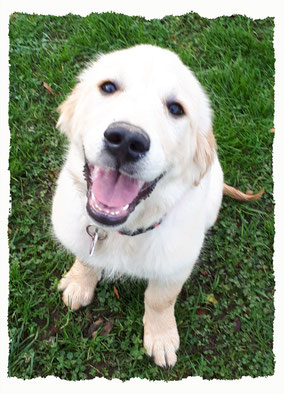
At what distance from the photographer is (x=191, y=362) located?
2904mm

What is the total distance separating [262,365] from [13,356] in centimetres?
177

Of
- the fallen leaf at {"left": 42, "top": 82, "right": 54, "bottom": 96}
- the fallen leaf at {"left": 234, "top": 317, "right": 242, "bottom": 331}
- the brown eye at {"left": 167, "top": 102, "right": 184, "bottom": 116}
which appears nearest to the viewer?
the brown eye at {"left": 167, "top": 102, "right": 184, "bottom": 116}

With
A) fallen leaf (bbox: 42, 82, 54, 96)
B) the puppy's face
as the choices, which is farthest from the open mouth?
fallen leaf (bbox: 42, 82, 54, 96)

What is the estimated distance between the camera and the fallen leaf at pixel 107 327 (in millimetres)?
2941

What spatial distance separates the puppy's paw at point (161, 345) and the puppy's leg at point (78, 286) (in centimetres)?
48

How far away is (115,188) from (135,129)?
1.22ft

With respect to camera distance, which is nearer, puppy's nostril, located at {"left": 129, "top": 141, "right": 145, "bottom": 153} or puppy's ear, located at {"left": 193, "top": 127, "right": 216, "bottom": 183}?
puppy's nostril, located at {"left": 129, "top": 141, "right": 145, "bottom": 153}

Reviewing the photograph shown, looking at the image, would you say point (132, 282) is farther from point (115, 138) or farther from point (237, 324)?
point (115, 138)

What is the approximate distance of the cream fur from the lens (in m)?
1.83

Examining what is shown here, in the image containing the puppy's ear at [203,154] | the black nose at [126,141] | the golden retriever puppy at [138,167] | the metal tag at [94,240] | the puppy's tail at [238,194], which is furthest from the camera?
the puppy's tail at [238,194]

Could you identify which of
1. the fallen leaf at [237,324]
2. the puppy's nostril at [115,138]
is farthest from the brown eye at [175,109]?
the fallen leaf at [237,324]

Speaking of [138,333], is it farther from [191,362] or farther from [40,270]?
[40,270]

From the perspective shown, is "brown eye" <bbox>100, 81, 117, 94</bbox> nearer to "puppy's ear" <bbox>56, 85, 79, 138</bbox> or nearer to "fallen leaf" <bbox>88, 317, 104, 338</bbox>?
"puppy's ear" <bbox>56, 85, 79, 138</bbox>

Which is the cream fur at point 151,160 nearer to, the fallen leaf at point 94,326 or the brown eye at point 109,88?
the brown eye at point 109,88
